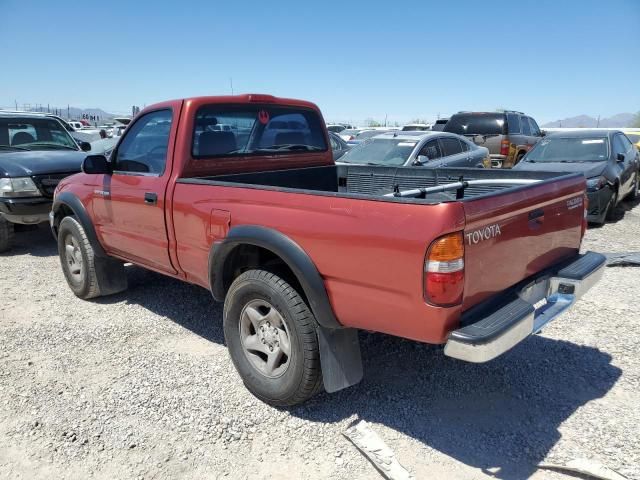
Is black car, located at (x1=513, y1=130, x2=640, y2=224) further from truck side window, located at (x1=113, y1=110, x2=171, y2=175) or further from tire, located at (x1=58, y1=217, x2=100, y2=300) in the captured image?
tire, located at (x1=58, y1=217, x2=100, y2=300)

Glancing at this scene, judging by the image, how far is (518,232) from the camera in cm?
275

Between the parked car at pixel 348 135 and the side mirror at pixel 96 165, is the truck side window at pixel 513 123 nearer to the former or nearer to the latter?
the parked car at pixel 348 135

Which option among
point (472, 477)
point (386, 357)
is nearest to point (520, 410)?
point (472, 477)

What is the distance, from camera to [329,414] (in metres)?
3.14

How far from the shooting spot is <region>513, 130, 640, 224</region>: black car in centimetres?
841

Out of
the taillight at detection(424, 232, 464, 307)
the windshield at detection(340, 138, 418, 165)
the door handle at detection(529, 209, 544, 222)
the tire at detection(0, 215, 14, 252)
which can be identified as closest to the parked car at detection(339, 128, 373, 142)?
the windshield at detection(340, 138, 418, 165)

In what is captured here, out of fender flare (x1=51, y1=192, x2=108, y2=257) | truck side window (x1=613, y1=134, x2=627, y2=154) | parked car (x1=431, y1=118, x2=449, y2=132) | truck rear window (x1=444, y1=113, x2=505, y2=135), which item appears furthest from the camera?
parked car (x1=431, y1=118, x2=449, y2=132)

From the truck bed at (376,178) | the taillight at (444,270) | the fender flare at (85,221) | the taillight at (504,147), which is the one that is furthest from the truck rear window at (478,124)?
the taillight at (444,270)

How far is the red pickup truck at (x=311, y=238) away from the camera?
93.4 inches

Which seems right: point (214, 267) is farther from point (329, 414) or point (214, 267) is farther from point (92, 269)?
point (92, 269)

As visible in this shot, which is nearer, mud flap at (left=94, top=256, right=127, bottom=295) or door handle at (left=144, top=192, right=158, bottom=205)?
door handle at (left=144, top=192, right=158, bottom=205)

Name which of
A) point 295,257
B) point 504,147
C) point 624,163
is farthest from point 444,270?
point 504,147

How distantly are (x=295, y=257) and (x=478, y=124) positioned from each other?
11058mm

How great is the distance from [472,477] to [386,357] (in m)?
1.34
